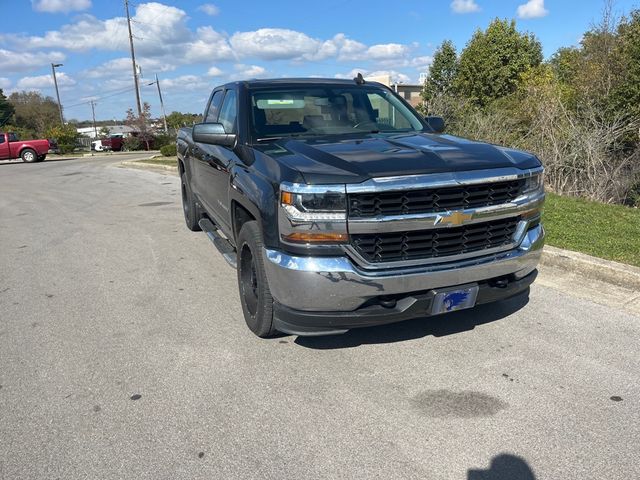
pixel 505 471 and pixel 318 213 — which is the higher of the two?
pixel 318 213

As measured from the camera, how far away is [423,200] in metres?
3.00

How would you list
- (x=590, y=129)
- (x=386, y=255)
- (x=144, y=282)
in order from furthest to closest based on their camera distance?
(x=590, y=129)
(x=144, y=282)
(x=386, y=255)

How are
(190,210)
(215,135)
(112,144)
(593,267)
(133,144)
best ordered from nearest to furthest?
(215,135), (593,267), (190,210), (133,144), (112,144)

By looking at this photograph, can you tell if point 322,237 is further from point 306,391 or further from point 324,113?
point 324,113

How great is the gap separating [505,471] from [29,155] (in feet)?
105

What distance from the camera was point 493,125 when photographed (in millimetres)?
12023

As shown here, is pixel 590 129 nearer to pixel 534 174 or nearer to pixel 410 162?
pixel 534 174

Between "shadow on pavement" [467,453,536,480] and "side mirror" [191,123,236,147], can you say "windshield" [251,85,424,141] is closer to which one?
"side mirror" [191,123,236,147]

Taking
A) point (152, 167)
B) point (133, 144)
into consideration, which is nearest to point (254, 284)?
point (152, 167)

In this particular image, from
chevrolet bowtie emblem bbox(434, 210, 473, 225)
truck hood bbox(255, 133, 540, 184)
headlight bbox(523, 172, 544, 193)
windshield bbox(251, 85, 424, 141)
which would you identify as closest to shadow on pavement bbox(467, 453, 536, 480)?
chevrolet bowtie emblem bbox(434, 210, 473, 225)

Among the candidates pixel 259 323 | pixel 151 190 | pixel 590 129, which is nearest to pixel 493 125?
pixel 590 129

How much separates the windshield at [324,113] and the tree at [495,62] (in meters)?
35.5

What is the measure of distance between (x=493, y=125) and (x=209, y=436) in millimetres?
11100

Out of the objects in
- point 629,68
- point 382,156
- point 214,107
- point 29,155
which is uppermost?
point 629,68
